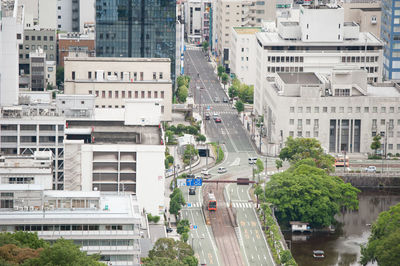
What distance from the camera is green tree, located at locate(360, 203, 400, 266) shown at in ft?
581

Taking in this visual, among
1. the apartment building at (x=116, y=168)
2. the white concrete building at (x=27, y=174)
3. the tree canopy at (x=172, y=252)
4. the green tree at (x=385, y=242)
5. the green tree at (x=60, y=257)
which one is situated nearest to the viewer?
the green tree at (x=60, y=257)

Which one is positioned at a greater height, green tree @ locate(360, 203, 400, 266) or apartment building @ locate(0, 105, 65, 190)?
apartment building @ locate(0, 105, 65, 190)

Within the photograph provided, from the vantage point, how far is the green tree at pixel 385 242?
6973 inches

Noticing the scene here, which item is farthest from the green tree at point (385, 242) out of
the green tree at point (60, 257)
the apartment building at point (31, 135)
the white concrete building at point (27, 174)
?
the green tree at point (60, 257)

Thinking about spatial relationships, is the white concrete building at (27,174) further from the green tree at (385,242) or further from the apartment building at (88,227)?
the green tree at (385,242)

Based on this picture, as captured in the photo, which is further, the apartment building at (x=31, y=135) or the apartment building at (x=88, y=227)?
the apartment building at (x=31, y=135)

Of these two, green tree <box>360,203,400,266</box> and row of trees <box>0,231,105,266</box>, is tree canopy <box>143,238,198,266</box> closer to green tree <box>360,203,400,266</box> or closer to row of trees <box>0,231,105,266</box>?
row of trees <box>0,231,105,266</box>

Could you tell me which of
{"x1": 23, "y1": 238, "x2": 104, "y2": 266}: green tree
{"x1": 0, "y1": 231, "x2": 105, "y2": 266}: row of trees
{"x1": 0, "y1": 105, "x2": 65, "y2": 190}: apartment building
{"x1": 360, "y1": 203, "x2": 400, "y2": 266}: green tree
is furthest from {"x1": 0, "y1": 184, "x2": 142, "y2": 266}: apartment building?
{"x1": 360, "y1": 203, "x2": 400, "y2": 266}: green tree

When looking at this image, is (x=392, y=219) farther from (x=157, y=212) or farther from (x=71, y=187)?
(x=71, y=187)

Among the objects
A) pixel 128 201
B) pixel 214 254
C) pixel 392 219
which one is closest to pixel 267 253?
pixel 214 254

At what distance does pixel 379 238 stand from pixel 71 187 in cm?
4532

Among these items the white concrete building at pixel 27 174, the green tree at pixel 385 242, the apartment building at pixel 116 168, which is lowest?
the green tree at pixel 385 242

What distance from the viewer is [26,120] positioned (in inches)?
7731

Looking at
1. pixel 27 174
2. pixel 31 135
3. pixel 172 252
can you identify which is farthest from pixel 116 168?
pixel 172 252
